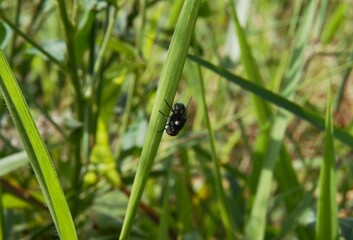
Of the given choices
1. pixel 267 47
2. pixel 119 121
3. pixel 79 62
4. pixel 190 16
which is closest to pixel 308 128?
pixel 267 47

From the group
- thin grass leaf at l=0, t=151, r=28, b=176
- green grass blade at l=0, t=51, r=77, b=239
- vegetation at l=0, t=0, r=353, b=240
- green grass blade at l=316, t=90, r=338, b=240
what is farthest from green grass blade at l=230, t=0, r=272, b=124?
green grass blade at l=0, t=51, r=77, b=239

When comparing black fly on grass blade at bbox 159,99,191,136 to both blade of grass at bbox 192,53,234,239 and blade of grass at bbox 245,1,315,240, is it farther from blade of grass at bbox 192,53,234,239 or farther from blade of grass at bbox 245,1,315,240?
blade of grass at bbox 245,1,315,240

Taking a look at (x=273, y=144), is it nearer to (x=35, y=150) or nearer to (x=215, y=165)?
(x=215, y=165)

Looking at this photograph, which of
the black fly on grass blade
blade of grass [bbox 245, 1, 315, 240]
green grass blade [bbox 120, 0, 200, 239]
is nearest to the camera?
green grass blade [bbox 120, 0, 200, 239]

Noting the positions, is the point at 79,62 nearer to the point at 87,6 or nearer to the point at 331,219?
the point at 87,6

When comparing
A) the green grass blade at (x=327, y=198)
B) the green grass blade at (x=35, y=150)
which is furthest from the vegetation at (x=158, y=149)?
the green grass blade at (x=35, y=150)

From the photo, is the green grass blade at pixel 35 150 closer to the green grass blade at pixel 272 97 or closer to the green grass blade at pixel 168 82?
the green grass blade at pixel 168 82
